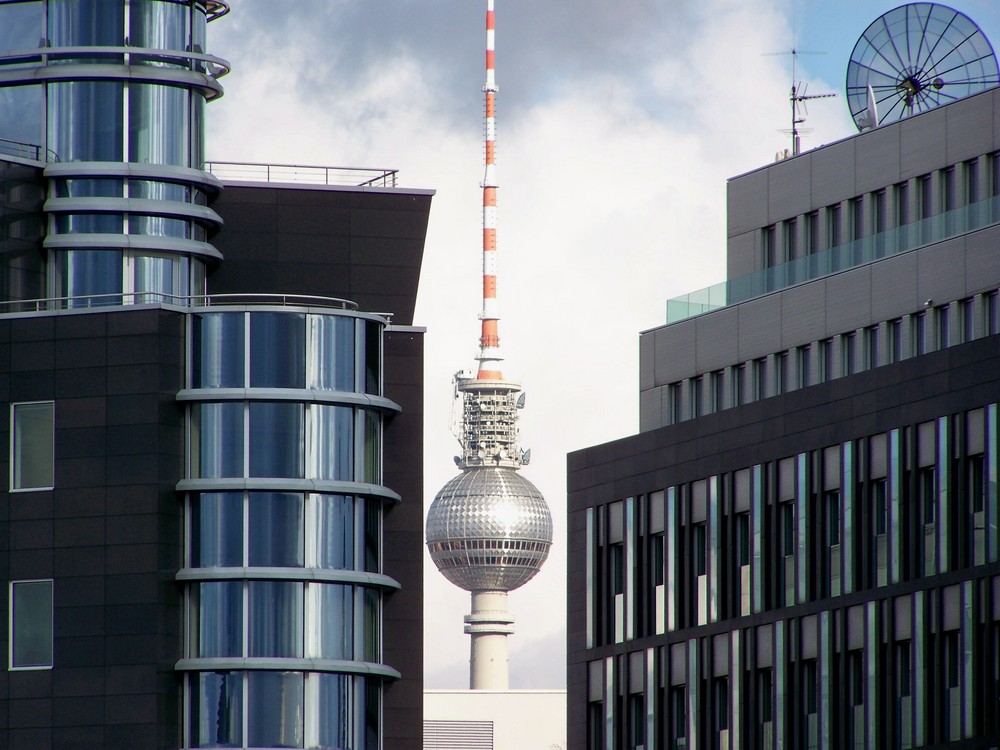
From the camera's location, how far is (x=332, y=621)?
270 ft

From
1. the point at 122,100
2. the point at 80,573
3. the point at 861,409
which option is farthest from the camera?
the point at 122,100

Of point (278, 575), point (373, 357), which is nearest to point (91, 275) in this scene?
point (373, 357)

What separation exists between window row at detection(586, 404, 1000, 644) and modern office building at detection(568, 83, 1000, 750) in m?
0.09

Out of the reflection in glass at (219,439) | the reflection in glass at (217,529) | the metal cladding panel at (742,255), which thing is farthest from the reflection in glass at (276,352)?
the metal cladding panel at (742,255)

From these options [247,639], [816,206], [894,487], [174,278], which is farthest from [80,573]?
[816,206]

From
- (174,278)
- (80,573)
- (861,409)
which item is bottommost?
(80,573)

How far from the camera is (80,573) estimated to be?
258ft

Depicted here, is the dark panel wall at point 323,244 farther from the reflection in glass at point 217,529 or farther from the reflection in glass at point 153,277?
the reflection in glass at point 217,529

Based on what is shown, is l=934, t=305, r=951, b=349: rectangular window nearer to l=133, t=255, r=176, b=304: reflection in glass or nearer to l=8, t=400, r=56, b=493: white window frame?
l=133, t=255, r=176, b=304: reflection in glass

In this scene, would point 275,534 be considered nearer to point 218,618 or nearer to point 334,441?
point 218,618

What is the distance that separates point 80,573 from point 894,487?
2480 centimetres

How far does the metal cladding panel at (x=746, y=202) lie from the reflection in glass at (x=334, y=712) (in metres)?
27.2

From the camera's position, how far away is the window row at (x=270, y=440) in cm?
8106

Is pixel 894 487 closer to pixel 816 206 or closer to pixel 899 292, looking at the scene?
pixel 899 292
